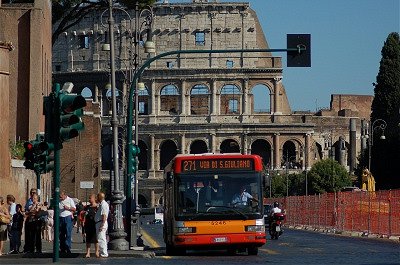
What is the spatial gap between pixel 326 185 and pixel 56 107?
119696 millimetres

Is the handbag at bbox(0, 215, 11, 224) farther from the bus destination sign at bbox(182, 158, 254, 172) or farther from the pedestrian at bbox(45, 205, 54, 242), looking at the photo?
the pedestrian at bbox(45, 205, 54, 242)

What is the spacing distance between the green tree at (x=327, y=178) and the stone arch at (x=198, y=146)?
33.5 metres

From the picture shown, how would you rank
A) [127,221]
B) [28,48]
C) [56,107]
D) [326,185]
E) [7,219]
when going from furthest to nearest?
[326,185] → [28,48] → [127,221] → [7,219] → [56,107]

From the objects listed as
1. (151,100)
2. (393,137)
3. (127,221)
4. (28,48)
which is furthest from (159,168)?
(127,221)

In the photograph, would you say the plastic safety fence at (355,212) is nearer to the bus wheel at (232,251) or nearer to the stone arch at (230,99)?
the bus wheel at (232,251)

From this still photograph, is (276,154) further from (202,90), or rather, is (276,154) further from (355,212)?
(355,212)

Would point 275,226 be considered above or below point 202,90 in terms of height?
below

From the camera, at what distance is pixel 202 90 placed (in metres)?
183

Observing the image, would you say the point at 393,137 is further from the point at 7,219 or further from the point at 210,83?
the point at 7,219

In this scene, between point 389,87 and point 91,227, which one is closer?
point 91,227

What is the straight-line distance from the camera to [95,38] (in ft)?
597

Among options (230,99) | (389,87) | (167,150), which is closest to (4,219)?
(389,87)

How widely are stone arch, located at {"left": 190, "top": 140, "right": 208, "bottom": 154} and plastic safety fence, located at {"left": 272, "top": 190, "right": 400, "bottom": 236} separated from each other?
332 ft

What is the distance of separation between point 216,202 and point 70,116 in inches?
309
